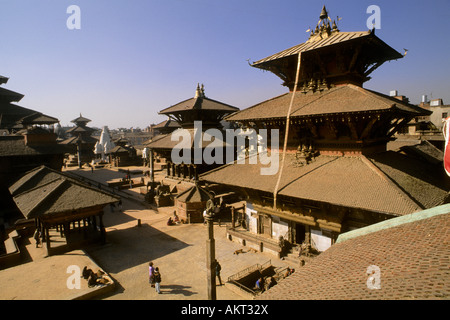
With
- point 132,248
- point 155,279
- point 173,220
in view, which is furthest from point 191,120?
point 155,279

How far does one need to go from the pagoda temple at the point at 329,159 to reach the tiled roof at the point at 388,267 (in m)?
4.30

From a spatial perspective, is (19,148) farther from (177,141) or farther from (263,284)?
(263,284)

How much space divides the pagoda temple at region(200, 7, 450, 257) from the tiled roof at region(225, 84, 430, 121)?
2.1 inches

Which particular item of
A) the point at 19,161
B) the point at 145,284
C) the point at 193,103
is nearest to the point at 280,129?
the point at 145,284

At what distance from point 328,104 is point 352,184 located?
4377mm

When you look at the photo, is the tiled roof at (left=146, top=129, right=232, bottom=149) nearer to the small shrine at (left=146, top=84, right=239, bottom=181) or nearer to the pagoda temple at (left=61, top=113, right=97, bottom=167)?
the small shrine at (left=146, top=84, right=239, bottom=181)

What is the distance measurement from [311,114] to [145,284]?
1185 cm

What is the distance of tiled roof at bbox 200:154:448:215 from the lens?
9740mm

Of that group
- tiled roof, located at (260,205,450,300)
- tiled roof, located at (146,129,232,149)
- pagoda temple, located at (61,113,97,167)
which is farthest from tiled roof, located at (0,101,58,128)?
tiled roof, located at (260,205,450,300)

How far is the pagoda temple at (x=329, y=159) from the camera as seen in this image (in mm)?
11006

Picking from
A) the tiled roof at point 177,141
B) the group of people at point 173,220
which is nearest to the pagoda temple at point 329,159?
the group of people at point 173,220

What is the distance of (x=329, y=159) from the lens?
13.8 meters

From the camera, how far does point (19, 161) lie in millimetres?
25938

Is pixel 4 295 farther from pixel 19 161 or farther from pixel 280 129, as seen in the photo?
pixel 19 161
